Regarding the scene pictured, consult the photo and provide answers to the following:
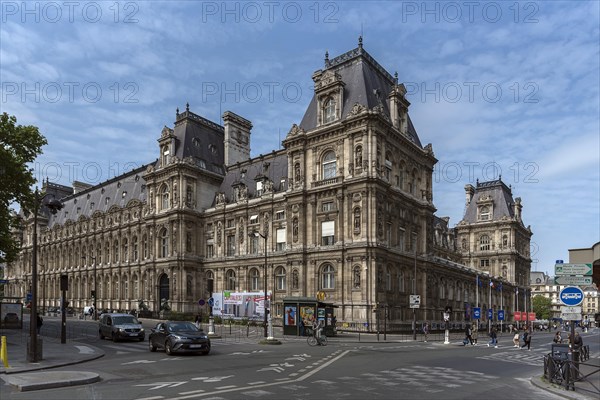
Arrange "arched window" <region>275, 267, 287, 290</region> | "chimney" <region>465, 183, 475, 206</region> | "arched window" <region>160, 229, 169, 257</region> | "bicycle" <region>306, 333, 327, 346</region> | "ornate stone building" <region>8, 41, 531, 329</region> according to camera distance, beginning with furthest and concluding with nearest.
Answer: "chimney" <region>465, 183, 475, 206</region>, "arched window" <region>160, 229, 169, 257</region>, "arched window" <region>275, 267, 287, 290</region>, "ornate stone building" <region>8, 41, 531, 329</region>, "bicycle" <region>306, 333, 327, 346</region>

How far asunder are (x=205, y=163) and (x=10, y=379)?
58.3 meters

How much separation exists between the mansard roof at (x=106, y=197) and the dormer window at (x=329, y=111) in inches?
1451

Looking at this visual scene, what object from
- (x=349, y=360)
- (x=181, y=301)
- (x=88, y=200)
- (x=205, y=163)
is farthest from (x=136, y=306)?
(x=349, y=360)

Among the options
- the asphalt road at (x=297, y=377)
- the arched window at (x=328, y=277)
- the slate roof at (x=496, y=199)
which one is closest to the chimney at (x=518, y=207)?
the slate roof at (x=496, y=199)

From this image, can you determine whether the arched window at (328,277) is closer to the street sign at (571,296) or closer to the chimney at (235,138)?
the chimney at (235,138)

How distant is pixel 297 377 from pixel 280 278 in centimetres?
4226

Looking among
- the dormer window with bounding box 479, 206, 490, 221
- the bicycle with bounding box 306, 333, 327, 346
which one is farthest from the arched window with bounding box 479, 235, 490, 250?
the bicycle with bounding box 306, 333, 327, 346

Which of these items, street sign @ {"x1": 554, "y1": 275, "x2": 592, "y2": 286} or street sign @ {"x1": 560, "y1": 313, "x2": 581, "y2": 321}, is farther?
street sign @ {"x1": 554, "y1": 275, "x2": 592, "y2": 286}

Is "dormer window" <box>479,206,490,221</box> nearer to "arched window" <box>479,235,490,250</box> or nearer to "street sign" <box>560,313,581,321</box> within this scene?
"arched window" <box>479,235,490,250</box>

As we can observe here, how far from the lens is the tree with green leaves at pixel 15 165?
35597 mm

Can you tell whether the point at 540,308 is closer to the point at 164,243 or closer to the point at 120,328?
the point at 164,243

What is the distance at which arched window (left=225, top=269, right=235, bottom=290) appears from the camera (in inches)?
2633

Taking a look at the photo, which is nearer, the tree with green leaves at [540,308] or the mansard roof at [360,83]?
the mansard roof at [360,83]

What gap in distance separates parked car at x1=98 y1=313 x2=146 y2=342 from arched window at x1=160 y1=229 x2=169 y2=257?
121 ft
